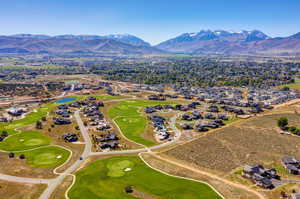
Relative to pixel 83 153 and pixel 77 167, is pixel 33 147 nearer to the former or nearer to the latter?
pixel 83 153

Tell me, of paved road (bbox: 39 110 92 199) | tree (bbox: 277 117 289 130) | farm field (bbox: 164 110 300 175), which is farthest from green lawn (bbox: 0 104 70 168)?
tree (bbox: 277 117 289 130)

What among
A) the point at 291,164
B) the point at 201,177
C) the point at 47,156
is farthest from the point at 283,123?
the point at 47,156

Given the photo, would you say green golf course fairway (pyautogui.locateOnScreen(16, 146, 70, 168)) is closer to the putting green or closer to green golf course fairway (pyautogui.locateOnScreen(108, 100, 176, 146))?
the putting green

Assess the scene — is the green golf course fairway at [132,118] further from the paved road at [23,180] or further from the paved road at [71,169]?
the paved road at [23,180]

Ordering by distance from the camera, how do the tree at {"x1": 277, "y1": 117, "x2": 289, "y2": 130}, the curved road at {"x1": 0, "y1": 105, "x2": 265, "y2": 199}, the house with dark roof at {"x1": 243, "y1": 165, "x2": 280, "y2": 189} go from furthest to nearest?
the tree at {"x1": 277, "y1": 117, "x2": 289, "y2": 130} < the house with dark roof at {"x1": 243, "y1": 165, "x2": 280, "y2": 189} < the curved road at {"x1": 0, "y1": 105, "x2": 265, "y2": 199}

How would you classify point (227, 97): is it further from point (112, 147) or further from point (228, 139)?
point (112, 147)
